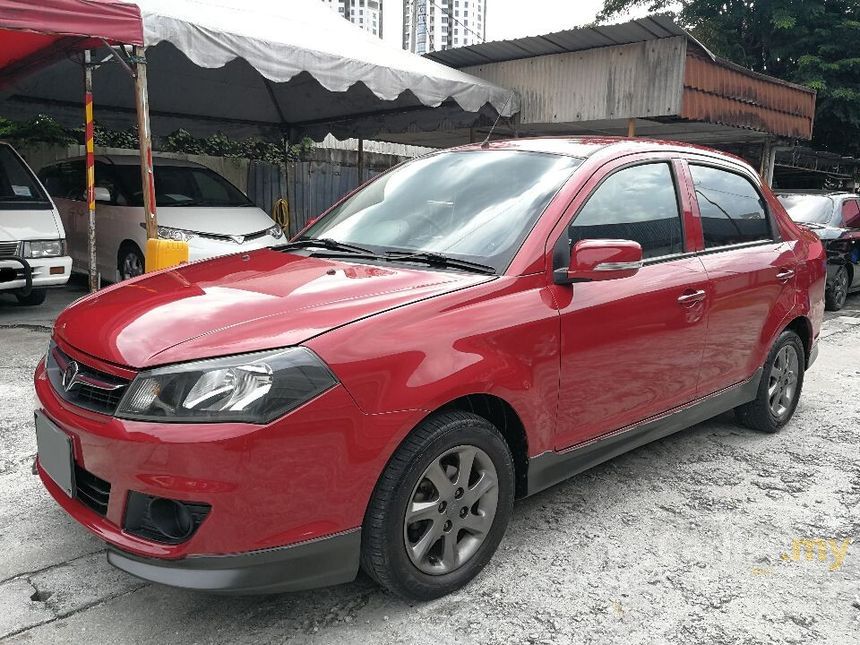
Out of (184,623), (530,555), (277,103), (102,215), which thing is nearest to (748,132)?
(277,103)

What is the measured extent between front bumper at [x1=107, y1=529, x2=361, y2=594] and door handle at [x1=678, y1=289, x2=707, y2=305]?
187 centimetres

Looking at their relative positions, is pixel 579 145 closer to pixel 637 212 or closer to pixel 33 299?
pixel 637 212

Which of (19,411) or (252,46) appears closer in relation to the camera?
(19,411)

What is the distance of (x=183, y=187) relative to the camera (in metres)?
8.45

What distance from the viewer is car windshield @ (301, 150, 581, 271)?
9.29 feet

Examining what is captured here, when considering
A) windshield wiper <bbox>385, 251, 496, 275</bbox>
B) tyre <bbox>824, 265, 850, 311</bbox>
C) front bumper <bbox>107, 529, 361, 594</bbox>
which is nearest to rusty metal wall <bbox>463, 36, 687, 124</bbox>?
tyre <bbox>824, 265, 850, 311</bbox>

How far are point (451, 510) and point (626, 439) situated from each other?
106cm

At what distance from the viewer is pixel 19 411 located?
14.0ft

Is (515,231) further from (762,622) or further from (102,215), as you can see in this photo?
(102,215)

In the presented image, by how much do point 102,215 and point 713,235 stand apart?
23.4 feet

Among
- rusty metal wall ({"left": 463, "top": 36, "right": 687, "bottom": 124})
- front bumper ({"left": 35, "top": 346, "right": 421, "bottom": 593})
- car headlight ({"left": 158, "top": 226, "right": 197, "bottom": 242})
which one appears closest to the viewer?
front bumper ({"left": 35, "top": 346, "right": 421, "bottom": 593})

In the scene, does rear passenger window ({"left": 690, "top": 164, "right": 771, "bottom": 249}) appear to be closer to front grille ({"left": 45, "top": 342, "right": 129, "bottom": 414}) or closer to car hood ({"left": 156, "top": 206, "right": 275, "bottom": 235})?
front grille ({"left": 45, "top": 342, "right": 129, "bottom": 414})

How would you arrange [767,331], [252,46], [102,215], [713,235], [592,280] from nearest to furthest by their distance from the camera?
[592,280]
[713,235]
[767,331]
[252,46]
[102,215]

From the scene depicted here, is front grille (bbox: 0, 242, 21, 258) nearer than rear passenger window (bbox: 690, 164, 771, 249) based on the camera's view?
No
